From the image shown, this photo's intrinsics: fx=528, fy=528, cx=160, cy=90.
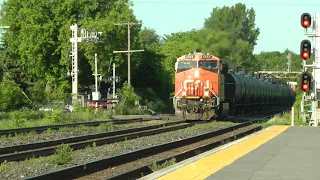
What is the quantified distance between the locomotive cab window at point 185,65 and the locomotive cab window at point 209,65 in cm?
41

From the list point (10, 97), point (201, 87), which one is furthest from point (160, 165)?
point (10, 97)

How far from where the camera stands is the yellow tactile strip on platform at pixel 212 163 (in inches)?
394

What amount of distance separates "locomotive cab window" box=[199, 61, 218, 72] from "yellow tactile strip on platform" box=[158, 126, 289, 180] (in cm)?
1332

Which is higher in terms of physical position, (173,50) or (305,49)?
(173,50)

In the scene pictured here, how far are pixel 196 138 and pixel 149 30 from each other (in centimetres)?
10694

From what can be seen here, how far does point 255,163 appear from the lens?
11.5 metres

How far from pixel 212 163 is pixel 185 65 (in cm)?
1906

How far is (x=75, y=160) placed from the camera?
13.9 metres

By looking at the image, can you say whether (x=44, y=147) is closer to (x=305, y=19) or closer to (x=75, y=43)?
(x=305, y=19)

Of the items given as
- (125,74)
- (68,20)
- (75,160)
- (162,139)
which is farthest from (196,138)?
(125,74)

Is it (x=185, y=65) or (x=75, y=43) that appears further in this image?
(x=75, y=43)

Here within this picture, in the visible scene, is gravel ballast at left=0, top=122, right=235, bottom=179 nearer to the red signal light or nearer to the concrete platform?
the concrete platform

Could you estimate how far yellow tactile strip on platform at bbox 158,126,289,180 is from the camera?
32.8ft

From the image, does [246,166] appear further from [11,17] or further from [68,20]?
[11,17]
